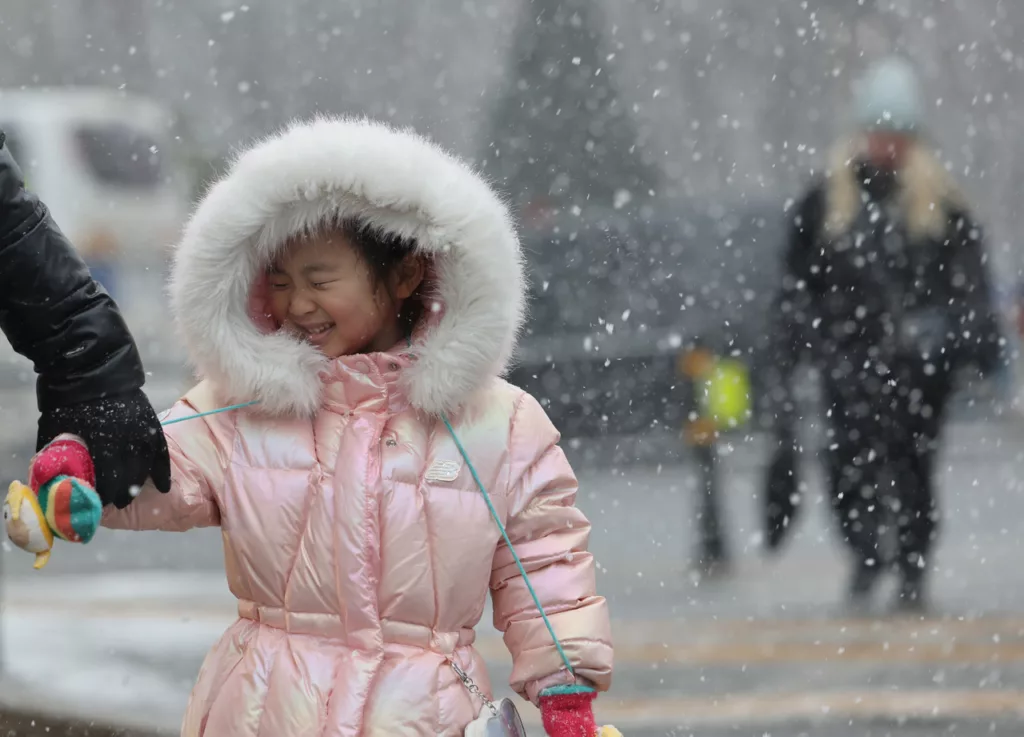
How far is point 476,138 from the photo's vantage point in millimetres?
11875

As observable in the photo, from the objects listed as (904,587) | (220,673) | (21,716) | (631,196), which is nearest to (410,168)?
(220,673)

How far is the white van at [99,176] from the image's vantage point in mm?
10797

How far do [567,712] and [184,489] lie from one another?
0.70 metres

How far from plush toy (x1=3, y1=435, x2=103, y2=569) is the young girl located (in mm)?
220

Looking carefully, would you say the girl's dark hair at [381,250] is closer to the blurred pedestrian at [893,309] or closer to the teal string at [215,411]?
the teal string at [215,411]

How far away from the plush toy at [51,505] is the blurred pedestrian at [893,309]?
14.5 feet

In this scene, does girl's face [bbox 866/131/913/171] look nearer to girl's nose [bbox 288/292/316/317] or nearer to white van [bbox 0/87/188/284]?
girl's nose [bbox 288/292/316/317]

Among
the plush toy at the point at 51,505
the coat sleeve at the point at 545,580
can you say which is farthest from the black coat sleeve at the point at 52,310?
the coat sleeve at the point at 545,580

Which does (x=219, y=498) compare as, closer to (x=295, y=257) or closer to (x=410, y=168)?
(x=295, y=257)

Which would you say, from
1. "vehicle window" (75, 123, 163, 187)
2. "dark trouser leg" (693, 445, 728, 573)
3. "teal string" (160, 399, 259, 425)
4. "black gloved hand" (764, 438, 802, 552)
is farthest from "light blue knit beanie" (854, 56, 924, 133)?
"vehicle window" (75, 123, 163, 187)

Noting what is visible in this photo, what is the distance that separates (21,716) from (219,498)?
2.40 m

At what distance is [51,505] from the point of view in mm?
2289

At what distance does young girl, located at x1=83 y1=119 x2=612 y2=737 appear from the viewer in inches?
99.3

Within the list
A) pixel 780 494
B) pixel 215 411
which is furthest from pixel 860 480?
pixel 215 411
